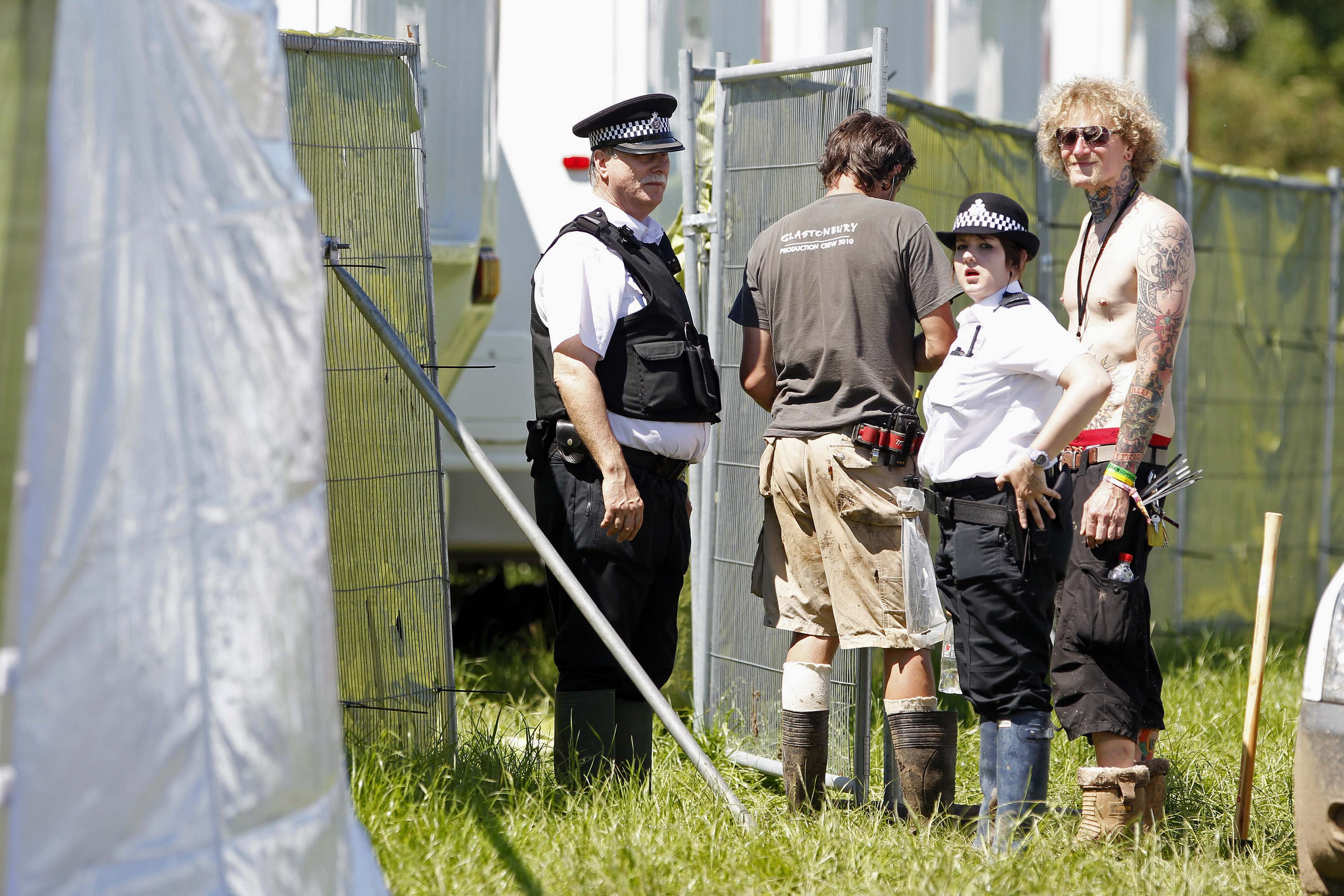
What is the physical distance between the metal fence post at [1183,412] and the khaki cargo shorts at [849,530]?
10.3 feet

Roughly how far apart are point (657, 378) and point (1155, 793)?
1.66m

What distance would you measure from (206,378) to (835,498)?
1932 mm

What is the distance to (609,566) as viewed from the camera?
380cm

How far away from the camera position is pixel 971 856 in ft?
11.1

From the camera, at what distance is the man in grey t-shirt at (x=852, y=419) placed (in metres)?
3.73

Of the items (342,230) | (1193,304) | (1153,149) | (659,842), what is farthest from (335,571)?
(1193,304)

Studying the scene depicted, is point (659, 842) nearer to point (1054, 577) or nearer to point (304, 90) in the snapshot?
point (1054, 577)

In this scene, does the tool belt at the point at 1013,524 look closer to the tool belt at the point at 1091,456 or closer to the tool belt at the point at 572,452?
the tool belt at the point at 1091,456

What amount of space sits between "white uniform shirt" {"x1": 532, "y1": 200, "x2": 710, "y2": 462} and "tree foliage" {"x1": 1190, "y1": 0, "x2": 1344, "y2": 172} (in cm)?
2022

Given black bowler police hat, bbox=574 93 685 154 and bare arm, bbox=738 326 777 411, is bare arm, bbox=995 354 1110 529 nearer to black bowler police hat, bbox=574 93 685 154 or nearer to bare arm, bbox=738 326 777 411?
bare arm, bbox=738 326 777 411

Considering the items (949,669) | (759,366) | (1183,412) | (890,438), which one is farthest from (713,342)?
(1183,412)

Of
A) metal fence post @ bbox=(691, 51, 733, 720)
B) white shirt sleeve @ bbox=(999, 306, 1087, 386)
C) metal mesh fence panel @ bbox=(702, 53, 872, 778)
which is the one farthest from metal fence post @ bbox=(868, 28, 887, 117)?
white shirt sleeve @ bbox=(999, 306, 1087, 386)

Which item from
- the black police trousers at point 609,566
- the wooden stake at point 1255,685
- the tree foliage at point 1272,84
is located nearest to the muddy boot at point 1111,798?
the wooden stake at point 1255,685

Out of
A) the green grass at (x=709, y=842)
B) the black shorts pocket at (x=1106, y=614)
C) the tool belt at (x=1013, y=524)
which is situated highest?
the tool belt at (x=1013, y=524)
